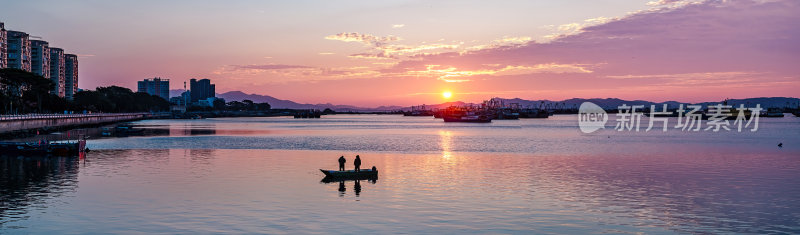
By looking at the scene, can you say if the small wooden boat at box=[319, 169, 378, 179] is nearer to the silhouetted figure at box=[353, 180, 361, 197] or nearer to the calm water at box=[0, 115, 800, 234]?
the silhouetted figure at box=[353, 180, 361, 197]

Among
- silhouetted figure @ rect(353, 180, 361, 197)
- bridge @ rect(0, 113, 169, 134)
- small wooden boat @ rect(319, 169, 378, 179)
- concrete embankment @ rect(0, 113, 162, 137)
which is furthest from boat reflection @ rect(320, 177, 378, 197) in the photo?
bridge @ rect(0, 113, 169, 134)

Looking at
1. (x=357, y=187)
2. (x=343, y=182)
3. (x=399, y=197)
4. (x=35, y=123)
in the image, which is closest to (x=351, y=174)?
(x=343, y=182)

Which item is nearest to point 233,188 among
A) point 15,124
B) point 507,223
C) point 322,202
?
point 322,202

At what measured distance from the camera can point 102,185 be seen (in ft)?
138

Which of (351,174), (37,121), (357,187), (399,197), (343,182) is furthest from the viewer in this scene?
(37,121)

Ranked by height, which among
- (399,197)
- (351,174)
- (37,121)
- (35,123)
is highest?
(37,121)

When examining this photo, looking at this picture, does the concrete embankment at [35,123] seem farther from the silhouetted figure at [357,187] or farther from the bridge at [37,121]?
the silhouetted figure at [357,187]

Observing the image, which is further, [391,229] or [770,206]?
[770,206]

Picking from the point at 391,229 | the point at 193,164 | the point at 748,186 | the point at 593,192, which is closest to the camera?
the point at 391,229

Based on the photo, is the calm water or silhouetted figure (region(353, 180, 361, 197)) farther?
silhouetted figure (region(353, 180, 361, 197))

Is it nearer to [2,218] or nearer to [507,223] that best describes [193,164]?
[2,218]

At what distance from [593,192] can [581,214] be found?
892 centimetres

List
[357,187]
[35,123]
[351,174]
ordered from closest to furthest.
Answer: [357,187], [351,174], [35,123]

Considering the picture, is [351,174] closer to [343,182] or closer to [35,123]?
[343,182]
